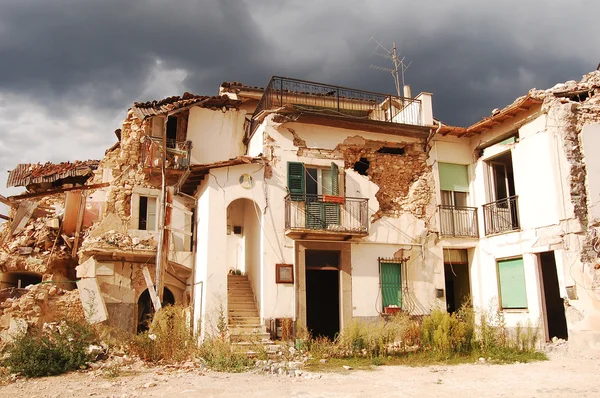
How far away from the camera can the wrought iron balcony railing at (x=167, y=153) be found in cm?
1840

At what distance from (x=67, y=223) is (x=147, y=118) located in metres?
5.65

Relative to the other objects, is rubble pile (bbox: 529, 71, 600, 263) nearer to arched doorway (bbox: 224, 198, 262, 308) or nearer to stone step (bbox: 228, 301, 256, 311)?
arched doorway (bbox: 224, 198, 262, 308)

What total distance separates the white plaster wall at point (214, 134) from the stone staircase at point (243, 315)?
16.9 feet

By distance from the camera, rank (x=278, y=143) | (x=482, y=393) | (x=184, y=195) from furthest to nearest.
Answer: (x=184, y=195) < (x=278, y=143) < (x=482, y=393)

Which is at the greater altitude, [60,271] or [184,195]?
[184,195]

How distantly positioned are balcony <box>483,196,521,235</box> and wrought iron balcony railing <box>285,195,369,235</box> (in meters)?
4.39

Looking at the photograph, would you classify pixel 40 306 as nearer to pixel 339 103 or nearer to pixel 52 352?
pixel 52 352

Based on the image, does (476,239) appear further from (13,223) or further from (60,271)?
(13,223)

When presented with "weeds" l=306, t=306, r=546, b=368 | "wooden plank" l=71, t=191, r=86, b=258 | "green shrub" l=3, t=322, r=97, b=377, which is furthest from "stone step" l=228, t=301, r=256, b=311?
"wooden plank" l=71, t=191, r=86, b=258

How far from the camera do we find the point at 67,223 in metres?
19.6

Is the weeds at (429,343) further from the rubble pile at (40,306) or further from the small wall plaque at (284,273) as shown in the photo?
the rubble pile at (40,306)

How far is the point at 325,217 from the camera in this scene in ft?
51.8

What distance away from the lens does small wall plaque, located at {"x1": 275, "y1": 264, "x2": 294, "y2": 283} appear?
15.0 metres

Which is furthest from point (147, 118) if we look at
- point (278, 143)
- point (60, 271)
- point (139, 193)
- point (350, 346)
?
point (350, 346)
